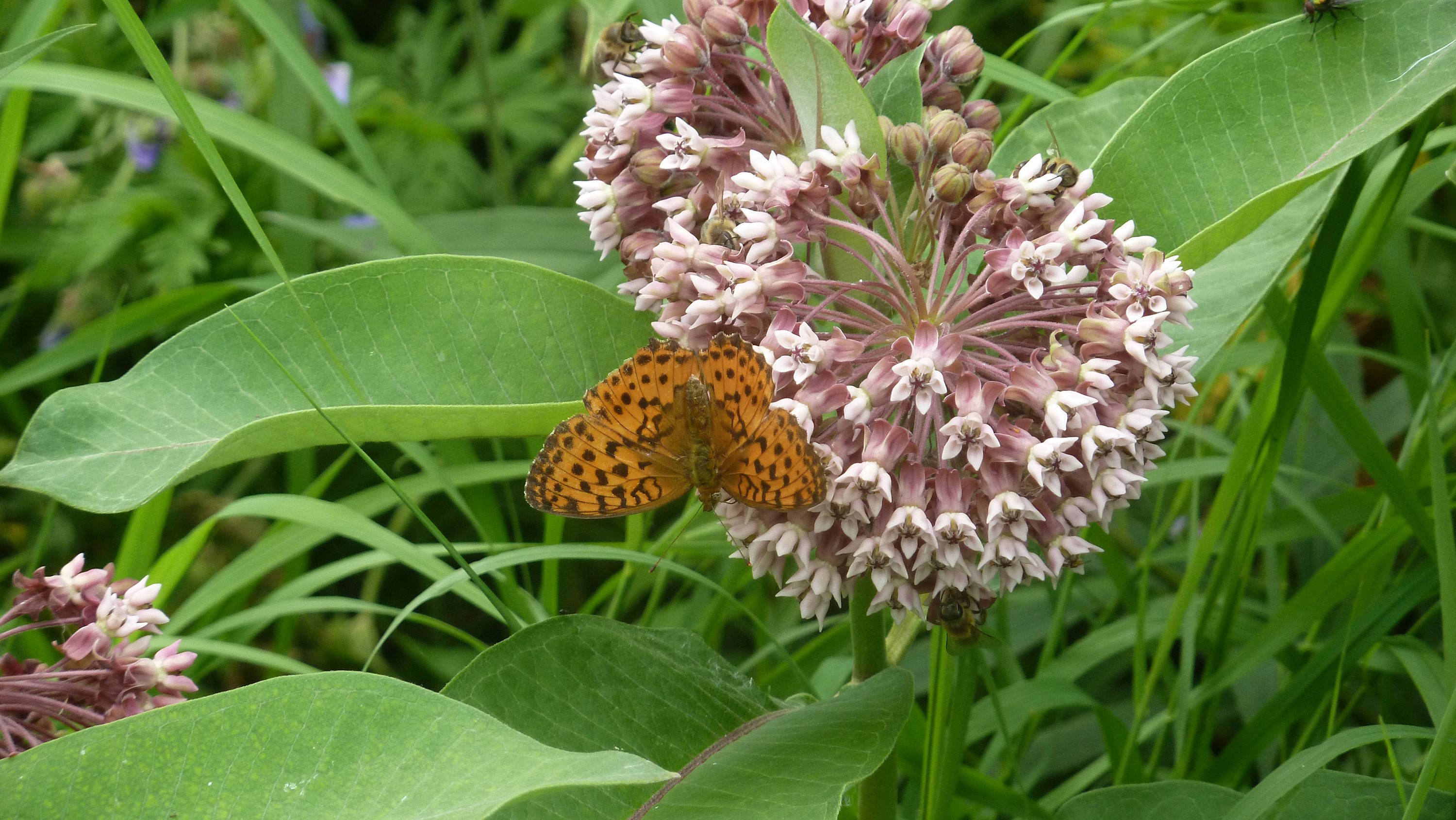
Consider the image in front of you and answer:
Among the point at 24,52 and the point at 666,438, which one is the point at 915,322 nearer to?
the point at 666,438

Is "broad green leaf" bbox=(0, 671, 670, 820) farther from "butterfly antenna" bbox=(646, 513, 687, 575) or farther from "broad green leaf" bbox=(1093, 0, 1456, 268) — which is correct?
"broad green leaf" bbox=(1093, 0, 1456, 268)

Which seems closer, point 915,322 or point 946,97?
point 915,322

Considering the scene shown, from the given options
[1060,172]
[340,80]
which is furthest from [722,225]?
[340,80]

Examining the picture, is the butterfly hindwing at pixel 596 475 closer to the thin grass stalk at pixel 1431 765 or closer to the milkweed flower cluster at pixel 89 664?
the milkweed flower cluster at pixel 89 664

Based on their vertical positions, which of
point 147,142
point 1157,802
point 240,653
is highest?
point 147,142

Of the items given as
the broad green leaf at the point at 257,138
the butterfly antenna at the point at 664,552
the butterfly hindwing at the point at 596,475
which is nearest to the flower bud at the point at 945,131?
the butterfly hindwing at the point at 596,475
